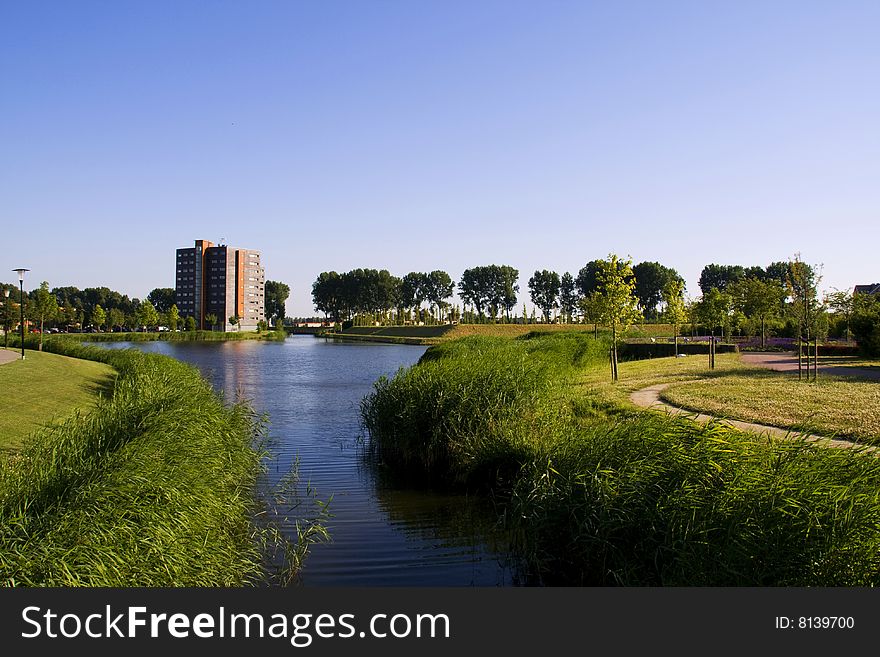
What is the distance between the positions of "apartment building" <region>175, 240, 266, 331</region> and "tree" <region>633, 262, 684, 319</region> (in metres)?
71.7

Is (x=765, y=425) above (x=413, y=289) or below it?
below

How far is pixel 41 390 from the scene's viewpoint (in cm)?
1703

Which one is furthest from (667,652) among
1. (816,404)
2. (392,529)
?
(816,404)

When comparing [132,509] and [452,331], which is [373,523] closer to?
[132,509]

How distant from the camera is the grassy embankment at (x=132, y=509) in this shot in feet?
16.5

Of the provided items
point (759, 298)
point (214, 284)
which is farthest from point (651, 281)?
point (214, 284)

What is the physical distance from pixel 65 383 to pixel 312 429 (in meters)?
8.61

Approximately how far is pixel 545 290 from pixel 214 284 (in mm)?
60917

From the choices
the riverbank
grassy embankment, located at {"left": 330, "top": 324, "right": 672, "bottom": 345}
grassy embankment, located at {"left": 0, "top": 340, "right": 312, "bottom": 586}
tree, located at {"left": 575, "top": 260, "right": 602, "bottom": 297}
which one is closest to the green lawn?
grassy embankment, located at {"left": 0, "top": 340, "right": 312, "bottom": 586}

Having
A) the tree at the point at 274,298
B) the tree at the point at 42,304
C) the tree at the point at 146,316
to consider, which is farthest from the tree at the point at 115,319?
the tree at the point at 42,304

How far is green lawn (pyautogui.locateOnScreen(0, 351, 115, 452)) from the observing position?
492 inches

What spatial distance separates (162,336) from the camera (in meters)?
86.2

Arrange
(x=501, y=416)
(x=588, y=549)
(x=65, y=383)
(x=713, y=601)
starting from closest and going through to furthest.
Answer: (x=713, y=601) < (x=588, y=549) < (x=501, y=416) < (x=65, y=383)

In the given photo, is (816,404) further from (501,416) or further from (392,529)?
(392,529)
